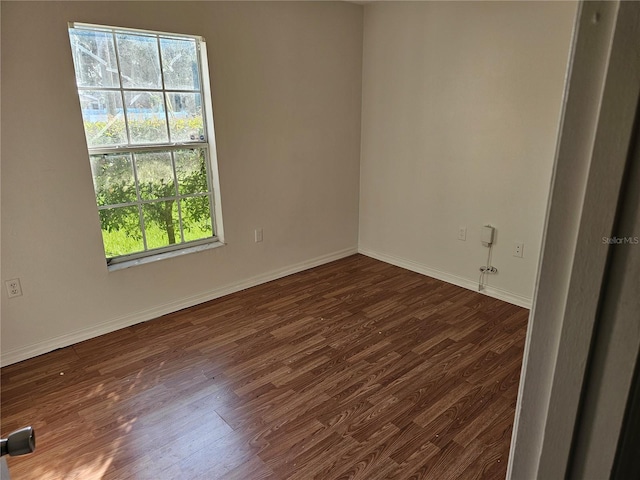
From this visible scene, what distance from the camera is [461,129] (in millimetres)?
3311

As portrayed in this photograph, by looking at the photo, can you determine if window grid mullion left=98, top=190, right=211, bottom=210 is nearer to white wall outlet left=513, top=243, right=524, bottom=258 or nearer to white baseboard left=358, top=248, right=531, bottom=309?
white baseboard left=358, top=248, right=531, bottom=309

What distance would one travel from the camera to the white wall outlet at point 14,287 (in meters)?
2.46

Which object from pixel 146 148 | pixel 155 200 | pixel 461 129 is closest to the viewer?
pixel 146 148

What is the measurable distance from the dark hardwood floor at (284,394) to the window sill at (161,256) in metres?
0.44

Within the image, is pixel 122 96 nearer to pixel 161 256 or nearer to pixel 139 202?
pixel 139 202

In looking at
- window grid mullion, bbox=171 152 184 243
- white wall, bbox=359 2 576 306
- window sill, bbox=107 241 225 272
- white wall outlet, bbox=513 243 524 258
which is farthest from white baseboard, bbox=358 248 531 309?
window grid mullion, bbox=171 152 184 243

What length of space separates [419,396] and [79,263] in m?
2.22

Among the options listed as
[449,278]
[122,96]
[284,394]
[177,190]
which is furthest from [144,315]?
[449,278]

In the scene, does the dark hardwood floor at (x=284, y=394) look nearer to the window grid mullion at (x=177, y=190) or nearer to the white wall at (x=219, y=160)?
the white wall at (x=219, y=160)

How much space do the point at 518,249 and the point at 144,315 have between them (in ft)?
9.21

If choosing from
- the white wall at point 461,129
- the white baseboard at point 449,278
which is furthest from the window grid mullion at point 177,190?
the white baseboard at point 449,278

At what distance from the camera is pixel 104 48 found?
2590 mm

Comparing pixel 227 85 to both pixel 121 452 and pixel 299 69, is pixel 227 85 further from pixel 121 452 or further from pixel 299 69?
pixel 121 452

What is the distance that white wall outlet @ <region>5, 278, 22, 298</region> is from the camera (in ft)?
8.07
